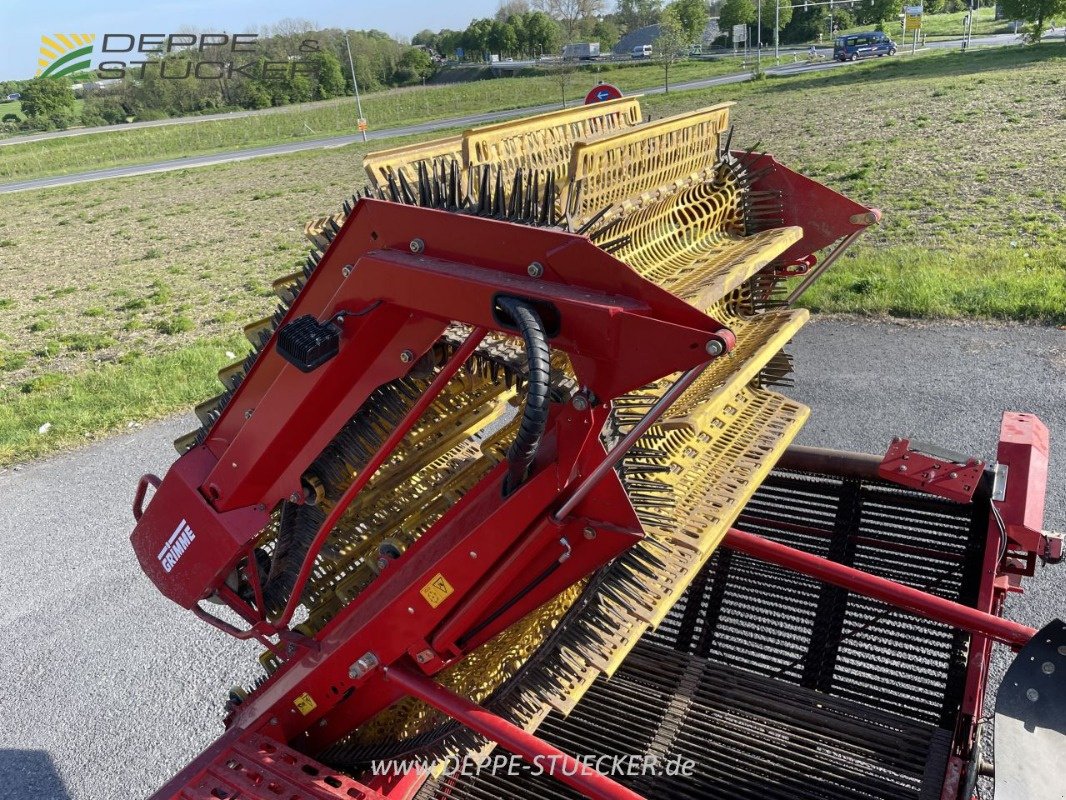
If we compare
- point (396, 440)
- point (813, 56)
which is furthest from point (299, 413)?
point (813, 56)

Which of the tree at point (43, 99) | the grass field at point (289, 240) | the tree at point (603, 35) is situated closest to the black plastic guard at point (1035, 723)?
the grass field at point (289, 240)

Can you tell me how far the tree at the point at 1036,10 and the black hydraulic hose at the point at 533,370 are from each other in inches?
1541

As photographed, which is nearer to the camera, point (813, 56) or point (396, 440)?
point (396, 440)

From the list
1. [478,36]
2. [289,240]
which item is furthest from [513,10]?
[289,240]

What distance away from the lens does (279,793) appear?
103 inches

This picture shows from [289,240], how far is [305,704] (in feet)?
43.5

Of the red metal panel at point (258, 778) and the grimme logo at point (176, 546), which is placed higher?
the grimme logo at point (176, 546)

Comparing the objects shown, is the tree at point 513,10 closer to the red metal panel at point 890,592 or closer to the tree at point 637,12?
the tree at point 637,12

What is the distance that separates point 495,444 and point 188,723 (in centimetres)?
233

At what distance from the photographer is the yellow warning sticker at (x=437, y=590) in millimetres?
2410

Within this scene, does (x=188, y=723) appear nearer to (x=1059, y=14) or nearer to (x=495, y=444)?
(x=495, y=444)

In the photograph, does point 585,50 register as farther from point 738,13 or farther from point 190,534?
point 190,534

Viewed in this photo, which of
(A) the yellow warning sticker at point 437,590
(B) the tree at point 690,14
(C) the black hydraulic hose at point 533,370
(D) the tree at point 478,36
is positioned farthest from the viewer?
(D) the tree at point 478,36

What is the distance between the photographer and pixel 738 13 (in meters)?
52.8
